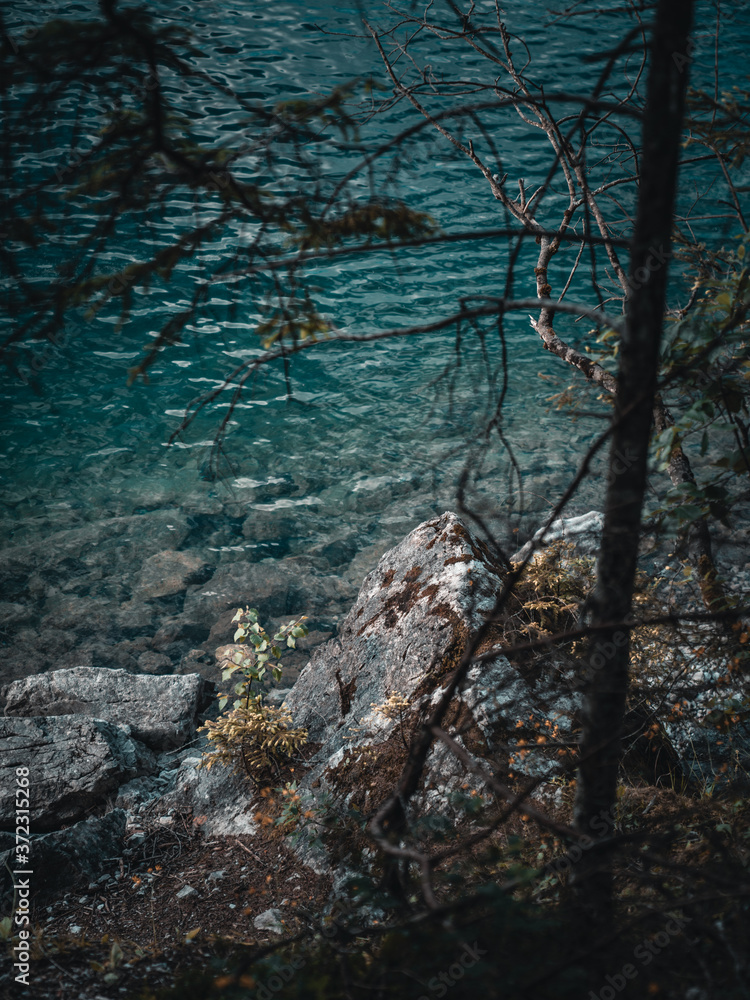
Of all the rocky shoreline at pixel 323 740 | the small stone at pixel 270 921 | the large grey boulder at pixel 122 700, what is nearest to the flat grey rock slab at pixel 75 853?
the rocky shoreline at pixel 323 740

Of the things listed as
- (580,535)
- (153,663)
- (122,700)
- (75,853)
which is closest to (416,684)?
(75,853)

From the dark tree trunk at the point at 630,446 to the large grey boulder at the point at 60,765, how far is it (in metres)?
4.18

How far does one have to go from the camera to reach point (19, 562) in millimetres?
9555

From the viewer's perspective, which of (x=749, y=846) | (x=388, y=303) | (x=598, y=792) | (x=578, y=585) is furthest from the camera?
(x=388, y=303)

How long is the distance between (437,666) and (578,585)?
1.66 metres

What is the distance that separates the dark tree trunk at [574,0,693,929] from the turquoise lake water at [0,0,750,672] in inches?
304

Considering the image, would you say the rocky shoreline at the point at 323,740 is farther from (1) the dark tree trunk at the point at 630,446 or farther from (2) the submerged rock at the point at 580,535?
(1) the dark tree trunk at the point at 630,446

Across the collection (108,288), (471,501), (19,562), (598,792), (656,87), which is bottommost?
A: (19,562)

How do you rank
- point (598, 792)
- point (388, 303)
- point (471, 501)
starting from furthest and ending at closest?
1. point (388, 303)
2. point (471, 501)
3. point (598, 792)

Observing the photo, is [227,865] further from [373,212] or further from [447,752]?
[373,212]

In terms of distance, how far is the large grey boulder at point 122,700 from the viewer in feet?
19.0

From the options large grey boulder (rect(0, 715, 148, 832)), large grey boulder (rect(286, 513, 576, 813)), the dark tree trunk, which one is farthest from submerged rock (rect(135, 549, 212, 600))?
the dark tree trunk

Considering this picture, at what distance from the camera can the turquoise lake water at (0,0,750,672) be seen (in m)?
10.9

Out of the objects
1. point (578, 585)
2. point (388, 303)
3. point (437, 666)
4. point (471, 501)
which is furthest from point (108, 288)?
point (388, 303)
